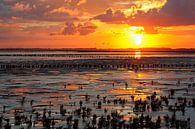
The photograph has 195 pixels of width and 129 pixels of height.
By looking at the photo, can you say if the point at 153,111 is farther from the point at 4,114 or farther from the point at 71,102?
the point at 4,114

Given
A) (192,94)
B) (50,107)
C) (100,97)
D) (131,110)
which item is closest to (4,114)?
(50,107)

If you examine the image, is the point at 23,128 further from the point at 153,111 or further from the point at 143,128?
the point at 153,111

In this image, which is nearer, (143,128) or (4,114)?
(143,128)

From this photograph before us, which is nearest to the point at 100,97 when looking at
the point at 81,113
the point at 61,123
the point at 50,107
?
the point at 50,107

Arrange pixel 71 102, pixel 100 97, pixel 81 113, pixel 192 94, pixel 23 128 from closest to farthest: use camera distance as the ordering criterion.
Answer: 1. pixel 23 128
2. pixel 81 113
3. pixel 71 102
4. pixel 100 97
5. pixel 192 94

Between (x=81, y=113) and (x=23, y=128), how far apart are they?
16.8ft

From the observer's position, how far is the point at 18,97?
3108 cm

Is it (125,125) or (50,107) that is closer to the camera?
(125,125)

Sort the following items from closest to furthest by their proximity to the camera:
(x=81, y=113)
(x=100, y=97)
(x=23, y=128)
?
(x=23, y=128) → (x=81, y=113) → (x=100, y=97)

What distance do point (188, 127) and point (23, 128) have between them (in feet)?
23.9

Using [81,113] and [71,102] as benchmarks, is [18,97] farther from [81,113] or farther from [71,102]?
[81,113]

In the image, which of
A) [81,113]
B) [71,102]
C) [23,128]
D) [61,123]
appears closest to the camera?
[23,128]

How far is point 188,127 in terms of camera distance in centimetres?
1791

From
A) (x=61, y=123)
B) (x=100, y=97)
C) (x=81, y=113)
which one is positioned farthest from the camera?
(x=100, y=97)
